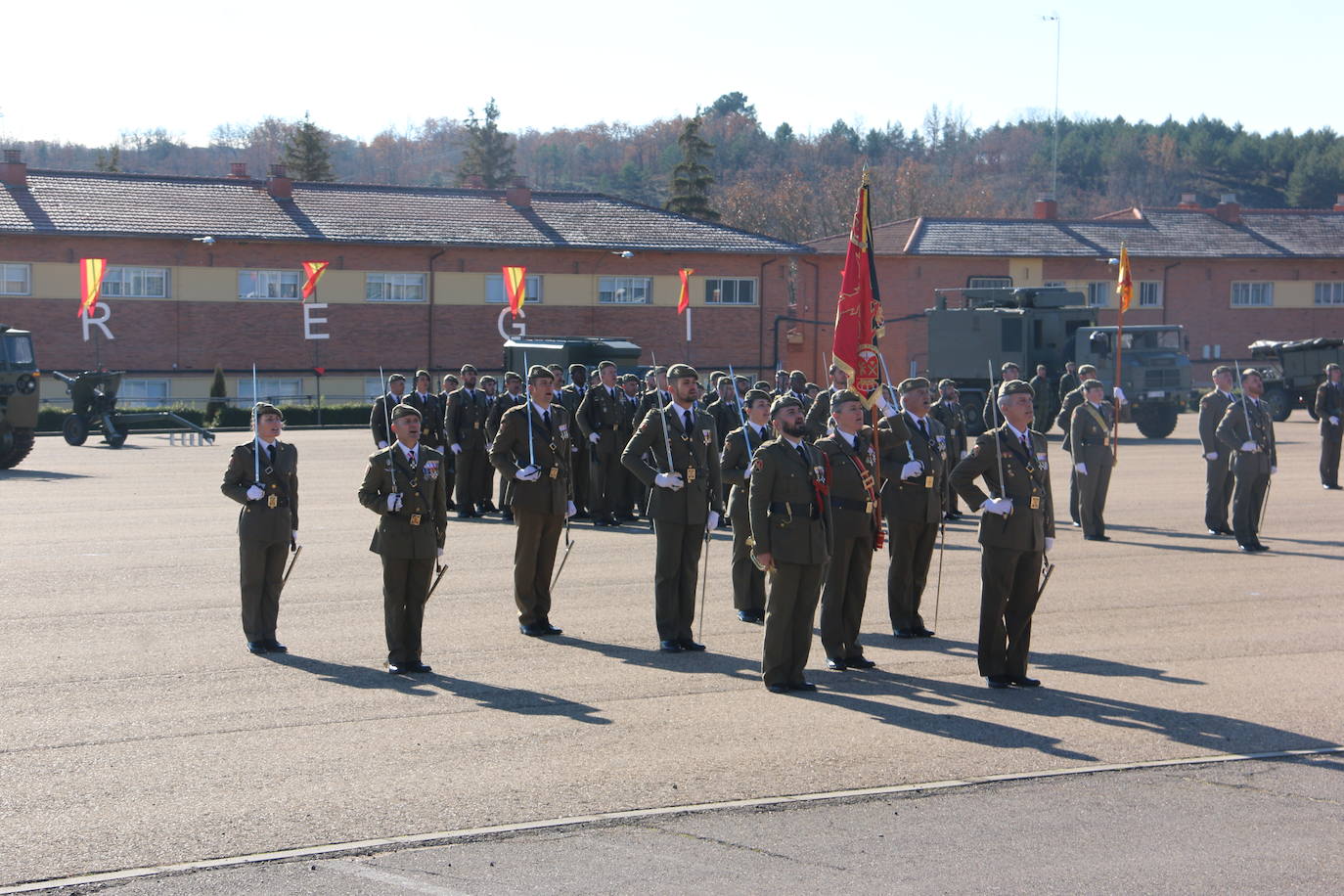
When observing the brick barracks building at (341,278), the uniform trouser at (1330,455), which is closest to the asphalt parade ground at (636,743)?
the uniform trouser at (1330,455)

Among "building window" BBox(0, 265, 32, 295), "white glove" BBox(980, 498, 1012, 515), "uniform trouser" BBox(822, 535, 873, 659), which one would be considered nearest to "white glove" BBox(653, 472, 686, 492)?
"uniform trouser" BBox(822, 535, 873, 659)

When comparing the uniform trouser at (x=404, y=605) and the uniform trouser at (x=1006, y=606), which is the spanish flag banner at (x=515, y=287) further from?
the uniform trouser at (x=1006, y=606)

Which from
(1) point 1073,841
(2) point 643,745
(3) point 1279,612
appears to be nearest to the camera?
(1) point 1073,841

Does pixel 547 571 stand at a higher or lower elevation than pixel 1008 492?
lower

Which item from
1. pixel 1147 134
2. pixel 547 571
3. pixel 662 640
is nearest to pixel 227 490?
pixel 547 571

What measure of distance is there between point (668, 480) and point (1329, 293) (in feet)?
201

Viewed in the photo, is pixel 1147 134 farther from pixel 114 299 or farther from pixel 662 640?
pixel 662 640

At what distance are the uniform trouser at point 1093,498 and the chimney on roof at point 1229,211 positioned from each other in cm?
5275

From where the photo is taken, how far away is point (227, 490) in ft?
34.6

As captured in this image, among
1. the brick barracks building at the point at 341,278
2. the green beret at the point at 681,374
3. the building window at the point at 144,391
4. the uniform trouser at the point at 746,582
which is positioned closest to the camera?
the green beret at the point at 681,374

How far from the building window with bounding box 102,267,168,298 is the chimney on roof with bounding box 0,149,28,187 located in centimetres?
472

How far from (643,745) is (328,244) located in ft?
148

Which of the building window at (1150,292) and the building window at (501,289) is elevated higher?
the building window at (1150,292)

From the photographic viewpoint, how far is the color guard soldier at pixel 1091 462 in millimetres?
16891
